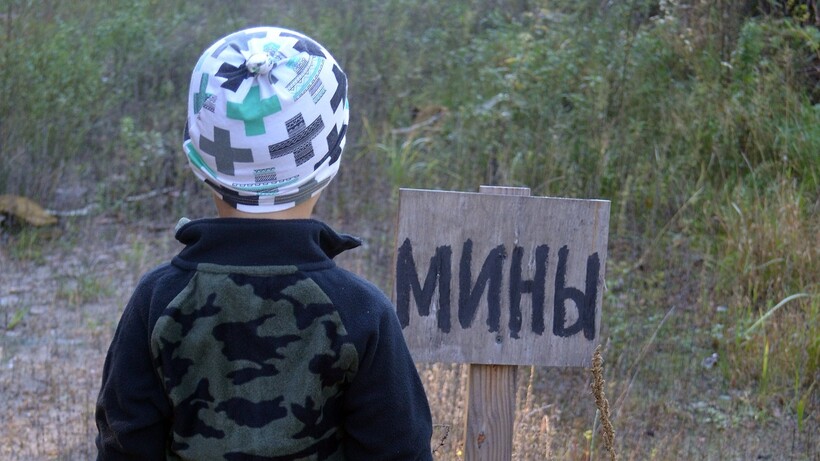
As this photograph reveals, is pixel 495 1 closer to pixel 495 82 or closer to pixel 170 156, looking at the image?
pixel 495 82

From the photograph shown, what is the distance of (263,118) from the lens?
1438 mm

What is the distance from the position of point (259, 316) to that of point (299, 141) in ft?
0.85

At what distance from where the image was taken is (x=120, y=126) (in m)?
6.86

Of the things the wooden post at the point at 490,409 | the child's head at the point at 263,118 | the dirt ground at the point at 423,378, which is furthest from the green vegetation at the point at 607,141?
the child's head at the point at 263,118

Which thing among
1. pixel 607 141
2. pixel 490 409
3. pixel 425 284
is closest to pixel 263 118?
pixel 425 284

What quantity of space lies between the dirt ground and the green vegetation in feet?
0.10

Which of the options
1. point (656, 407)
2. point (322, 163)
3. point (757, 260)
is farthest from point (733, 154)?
point (322, 163)

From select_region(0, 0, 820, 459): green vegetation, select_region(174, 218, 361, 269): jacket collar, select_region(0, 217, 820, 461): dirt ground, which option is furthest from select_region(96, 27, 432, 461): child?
select_region(0, 0, 820, 459): green vegetation

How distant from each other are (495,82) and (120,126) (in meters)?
2.57

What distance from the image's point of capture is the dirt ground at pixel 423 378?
3.48 m

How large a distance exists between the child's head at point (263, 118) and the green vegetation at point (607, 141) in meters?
2.51

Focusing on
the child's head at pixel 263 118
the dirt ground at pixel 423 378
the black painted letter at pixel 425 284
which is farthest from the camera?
the dirt ground at pixel 423 378

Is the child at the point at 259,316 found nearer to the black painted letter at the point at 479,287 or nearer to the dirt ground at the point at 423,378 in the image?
the black painted letter at the point at 479,287

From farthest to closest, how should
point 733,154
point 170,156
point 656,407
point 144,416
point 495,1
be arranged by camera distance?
1. point 495,1
2. point 170,156
3. point 733,154
4. point 656,407
5. point 144,416
